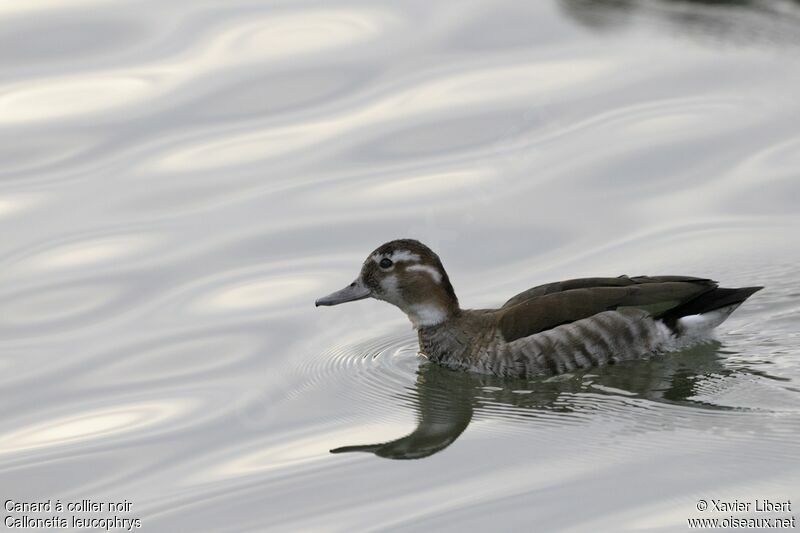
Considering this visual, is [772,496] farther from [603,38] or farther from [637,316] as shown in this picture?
[603,38]

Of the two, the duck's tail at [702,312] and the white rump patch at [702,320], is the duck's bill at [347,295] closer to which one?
the duck's tail at [702,312]

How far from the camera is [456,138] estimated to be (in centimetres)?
1609

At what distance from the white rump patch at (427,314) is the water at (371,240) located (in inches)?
14.8

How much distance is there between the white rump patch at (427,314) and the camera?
12250 mm

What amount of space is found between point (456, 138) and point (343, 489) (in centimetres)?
706

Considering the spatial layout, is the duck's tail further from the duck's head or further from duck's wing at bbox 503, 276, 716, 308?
the duck's head

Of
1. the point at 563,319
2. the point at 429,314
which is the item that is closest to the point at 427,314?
the point at 429,314

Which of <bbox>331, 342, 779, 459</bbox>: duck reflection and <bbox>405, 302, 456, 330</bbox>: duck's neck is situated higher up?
<bbox>405, 302, 456, 330</bbox>: duck's neck

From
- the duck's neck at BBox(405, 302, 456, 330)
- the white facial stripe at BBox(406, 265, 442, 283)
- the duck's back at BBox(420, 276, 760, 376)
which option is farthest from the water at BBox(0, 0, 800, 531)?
the white facial stripe at BBox(406, 265, 442, 283)

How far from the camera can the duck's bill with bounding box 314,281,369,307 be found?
1210 centimetres

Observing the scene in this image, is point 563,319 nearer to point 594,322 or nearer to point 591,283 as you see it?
point 594,322

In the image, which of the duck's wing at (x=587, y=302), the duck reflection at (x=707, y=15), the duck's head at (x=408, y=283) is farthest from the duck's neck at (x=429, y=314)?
the duck reflection at (x=707, y=15)

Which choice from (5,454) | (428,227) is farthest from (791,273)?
(5,454)

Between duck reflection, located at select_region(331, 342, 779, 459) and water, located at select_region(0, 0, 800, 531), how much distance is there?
4cm
